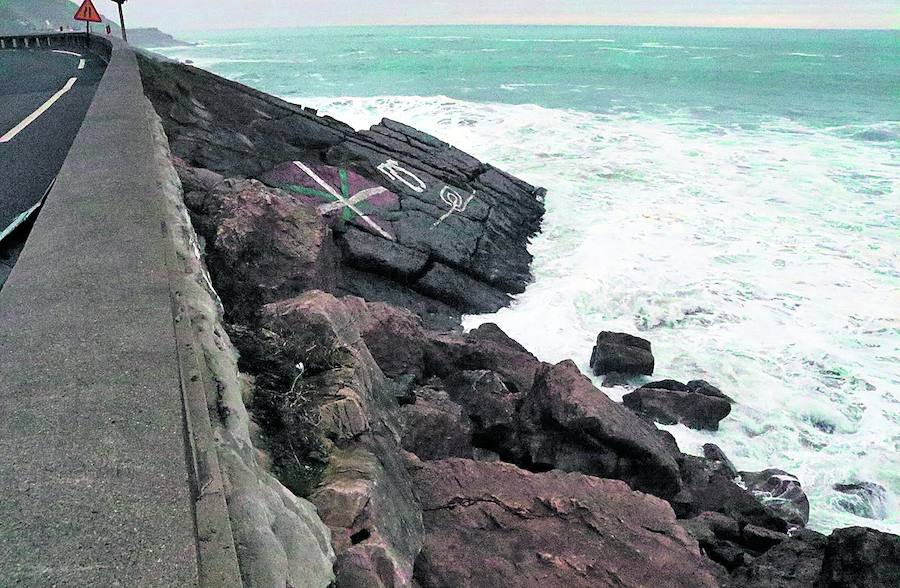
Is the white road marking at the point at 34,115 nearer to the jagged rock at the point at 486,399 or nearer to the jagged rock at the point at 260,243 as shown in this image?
the jagged rock at the point at 260,243

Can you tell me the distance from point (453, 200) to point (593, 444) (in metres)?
8.84

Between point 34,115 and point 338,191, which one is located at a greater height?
point 34,115

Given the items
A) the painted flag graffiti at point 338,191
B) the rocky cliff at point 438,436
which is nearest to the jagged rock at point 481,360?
the rocky cliff at point 438,436

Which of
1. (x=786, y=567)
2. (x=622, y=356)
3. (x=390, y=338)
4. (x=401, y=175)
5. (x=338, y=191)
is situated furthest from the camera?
(x=401, y=175)

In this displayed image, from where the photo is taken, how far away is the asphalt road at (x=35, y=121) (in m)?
5.77

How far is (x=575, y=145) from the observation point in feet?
79.6

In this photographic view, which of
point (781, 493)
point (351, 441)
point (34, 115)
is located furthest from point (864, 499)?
Answer: point (34, 115)

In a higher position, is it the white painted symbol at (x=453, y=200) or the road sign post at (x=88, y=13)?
the road sign post at (x=88, y=13)

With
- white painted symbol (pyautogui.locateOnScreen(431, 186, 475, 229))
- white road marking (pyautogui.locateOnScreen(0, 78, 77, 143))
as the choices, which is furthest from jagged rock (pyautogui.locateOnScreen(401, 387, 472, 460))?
white painted symbol (pyautogui.locateOnScreen(431, 186, 475, 229))

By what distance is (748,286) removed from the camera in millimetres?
12109

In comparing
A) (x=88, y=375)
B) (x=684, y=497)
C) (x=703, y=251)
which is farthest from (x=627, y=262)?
(x=88, y=375)

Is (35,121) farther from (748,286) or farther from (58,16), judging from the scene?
(58,16)

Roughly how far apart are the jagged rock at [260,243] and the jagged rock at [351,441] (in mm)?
1382

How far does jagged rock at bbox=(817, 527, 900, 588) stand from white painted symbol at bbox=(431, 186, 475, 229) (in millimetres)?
9455
